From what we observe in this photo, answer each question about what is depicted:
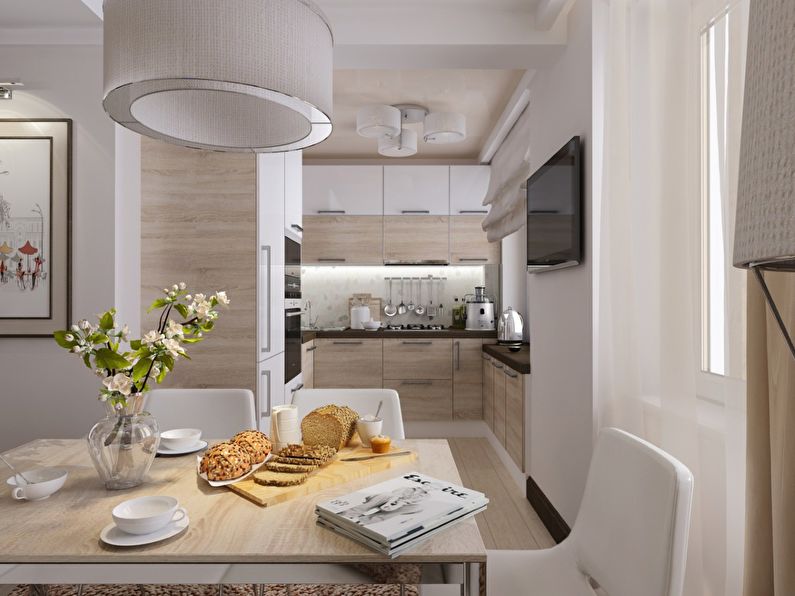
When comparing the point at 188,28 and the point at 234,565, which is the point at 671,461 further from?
the point at 188,28

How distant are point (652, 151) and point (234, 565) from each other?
1.76 metres

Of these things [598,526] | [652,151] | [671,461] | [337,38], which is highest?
[337,38]

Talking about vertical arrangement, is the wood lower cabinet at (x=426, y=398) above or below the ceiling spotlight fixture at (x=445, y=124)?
below

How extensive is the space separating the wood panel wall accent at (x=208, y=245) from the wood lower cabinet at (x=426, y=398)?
2.12 m

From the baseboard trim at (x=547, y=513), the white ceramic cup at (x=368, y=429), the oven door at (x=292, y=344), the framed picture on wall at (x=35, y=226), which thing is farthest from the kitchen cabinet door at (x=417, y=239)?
the white ceramic cup at (x=368, y=429)

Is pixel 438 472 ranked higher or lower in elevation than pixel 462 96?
lower

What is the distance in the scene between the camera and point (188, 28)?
1174 millimetres

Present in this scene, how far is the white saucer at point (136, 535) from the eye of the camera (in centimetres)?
110

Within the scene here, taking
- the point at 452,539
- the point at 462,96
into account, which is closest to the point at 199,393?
the point at 452,539

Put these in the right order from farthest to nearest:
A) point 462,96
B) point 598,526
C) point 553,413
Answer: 1. point 462,96
2. point 553,413
3. point 598,526

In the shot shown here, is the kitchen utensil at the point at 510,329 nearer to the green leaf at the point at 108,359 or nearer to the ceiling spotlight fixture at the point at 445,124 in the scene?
the ceiling spotlight fixture at the point at 445,124

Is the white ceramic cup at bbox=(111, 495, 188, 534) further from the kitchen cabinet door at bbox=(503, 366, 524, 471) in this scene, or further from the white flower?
the kitchen cabinet door at bbox=(503, 366, 524, 471)

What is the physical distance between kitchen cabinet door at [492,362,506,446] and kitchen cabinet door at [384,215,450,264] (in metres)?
1.38

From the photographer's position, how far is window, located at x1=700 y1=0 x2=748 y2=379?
1376mm
